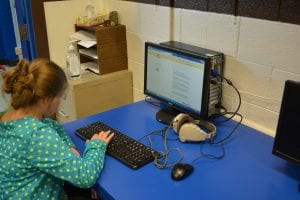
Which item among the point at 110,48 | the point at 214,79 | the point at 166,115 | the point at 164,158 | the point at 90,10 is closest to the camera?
the point at 164,158

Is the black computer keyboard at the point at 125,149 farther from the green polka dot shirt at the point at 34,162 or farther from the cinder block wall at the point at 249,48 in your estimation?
the cinder block wall at the point at 249,48

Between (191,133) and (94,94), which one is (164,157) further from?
(94,94)

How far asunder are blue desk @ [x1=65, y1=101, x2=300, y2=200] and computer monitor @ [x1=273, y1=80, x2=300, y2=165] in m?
0.09

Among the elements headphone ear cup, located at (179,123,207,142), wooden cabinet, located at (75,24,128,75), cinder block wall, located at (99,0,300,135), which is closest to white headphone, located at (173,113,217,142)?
headphone ear cup, located at (179,123,207,142)

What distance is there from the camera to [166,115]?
1787mm

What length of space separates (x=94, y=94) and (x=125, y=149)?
2.90ft

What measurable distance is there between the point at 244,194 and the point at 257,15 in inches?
31.5

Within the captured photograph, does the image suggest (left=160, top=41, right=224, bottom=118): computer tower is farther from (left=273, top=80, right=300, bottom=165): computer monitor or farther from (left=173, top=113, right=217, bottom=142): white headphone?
(left=273, top=80, right=300, bottom=165): computer monitor

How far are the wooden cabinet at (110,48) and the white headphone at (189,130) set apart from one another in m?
0.93

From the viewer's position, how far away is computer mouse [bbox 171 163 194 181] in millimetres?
1263

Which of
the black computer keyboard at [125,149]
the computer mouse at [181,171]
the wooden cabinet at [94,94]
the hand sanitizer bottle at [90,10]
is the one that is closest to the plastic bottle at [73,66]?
the wooden cabinet at [94,94]

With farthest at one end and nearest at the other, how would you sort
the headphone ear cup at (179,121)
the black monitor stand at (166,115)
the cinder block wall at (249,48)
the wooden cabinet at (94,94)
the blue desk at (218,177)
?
the wooden cabinet at (94,94) < the black monitor stand at (166,115) < the headphone ear cup at (179,121) < the cinder block wall at (249,48) < the blue desk at (218,177)

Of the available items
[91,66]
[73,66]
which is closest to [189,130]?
[73,66]

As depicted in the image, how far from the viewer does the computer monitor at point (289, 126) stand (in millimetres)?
1194
